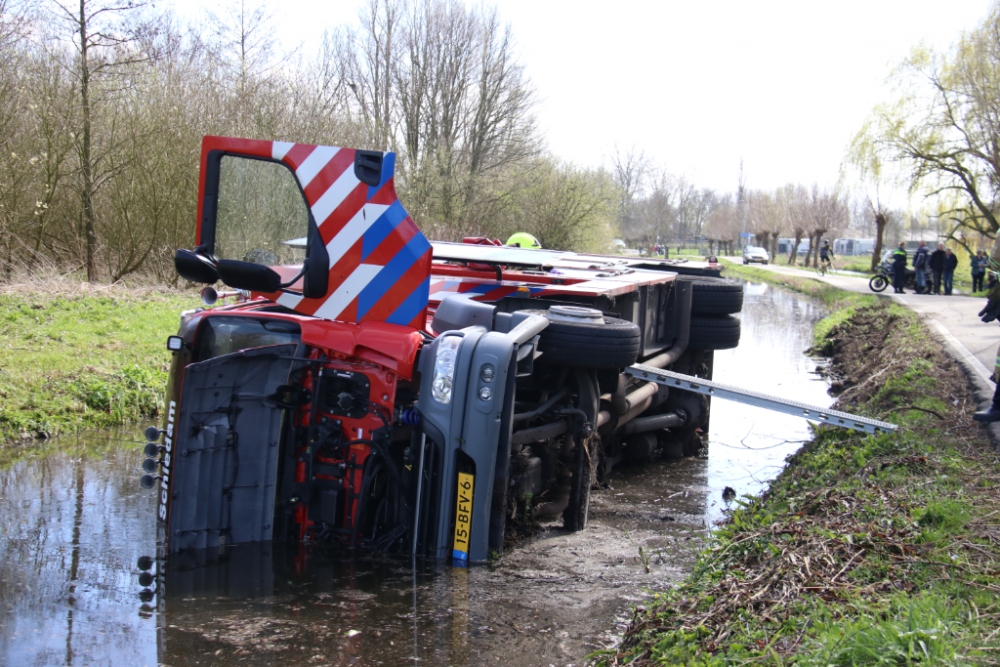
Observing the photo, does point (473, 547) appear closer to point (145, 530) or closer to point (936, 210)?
point (145, 530)

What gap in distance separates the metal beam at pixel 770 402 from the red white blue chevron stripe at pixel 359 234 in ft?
6.61

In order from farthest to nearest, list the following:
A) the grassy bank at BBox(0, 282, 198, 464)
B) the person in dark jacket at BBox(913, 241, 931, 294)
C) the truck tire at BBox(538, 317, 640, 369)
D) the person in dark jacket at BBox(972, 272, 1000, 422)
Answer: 1. the person in dark jacket at BBox(913, 241, 931, 294)
2. the grassy bank at BBox(0, 282, 198, 464)
3. the person in dark jacket at BBox(972, 272, 1000, 422)
4. the truck tire at BBox(538, 317, 640, 369)

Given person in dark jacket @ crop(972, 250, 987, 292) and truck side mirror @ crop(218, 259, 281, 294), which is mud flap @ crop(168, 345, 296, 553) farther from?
person in dark jacket @ crop(972, 250, 987, 292)

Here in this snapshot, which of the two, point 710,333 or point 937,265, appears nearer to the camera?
point 710,333

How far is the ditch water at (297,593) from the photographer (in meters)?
3.78

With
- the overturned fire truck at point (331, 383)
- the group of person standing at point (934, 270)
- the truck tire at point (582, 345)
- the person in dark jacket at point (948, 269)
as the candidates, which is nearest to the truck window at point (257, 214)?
the overturned fire truck at point (331, 383)

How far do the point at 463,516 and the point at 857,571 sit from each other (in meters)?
1.91

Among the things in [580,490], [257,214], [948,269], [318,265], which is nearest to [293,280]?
[318,265]

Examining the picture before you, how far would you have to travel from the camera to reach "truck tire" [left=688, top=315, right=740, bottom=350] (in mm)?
8578

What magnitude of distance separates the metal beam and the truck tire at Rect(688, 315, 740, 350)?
2254 mm

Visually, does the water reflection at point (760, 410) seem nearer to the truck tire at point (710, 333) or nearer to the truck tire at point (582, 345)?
the truck tire at point (710, 333)

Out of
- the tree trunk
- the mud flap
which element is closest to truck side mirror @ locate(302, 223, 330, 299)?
the mud flap

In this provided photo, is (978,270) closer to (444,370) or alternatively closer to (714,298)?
(714,298)

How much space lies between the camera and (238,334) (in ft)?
16.1
